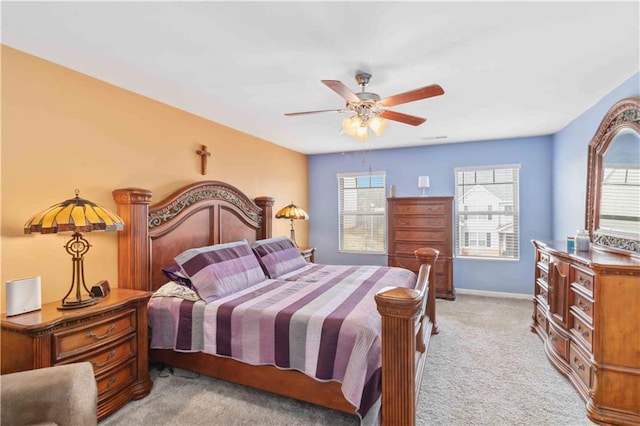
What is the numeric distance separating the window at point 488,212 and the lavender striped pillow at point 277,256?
114 inches

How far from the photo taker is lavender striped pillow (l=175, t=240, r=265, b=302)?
8.30ft

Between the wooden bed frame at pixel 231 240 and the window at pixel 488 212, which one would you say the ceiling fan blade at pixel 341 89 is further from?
the window at pixel 488 212

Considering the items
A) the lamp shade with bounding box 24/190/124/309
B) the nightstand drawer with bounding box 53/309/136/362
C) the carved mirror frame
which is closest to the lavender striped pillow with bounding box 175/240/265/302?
the nightstand drawer with bounding box 53/309/136/362

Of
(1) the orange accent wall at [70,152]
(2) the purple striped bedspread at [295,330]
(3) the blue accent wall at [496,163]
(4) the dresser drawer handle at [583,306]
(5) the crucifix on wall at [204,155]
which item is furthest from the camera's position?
(3) the blue accent wall at [496,163]

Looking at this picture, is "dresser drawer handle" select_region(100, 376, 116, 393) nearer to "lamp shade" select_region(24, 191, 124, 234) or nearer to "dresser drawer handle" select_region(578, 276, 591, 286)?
"lamp shade" select_region(24, 191, 124, 234)

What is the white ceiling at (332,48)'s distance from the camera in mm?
1651

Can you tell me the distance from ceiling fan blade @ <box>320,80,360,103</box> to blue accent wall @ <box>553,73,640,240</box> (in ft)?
7.81

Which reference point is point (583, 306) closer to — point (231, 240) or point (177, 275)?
point (177, 275)

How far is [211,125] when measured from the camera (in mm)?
3627

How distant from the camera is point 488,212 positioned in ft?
16.1

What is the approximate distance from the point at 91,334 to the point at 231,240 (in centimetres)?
187

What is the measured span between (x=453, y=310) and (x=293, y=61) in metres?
3.72

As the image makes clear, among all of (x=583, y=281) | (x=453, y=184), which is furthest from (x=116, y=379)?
(x=453, y=184)

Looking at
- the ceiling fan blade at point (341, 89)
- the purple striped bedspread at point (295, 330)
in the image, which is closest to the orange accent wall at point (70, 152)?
the purple striped bedspread at point (295, 330)
